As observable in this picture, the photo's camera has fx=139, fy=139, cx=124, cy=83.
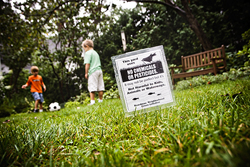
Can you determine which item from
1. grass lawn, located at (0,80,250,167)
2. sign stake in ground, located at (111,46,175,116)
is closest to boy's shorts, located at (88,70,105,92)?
sign stake in ground, located at (111,46,175,116)

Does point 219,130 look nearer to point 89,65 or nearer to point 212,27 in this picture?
point 89,65

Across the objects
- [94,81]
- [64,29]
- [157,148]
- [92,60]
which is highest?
[64,29]

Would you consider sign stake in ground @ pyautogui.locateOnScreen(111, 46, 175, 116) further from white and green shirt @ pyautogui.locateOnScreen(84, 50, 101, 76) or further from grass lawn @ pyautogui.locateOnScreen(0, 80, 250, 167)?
white and green shirt @ pyautogui.locateOnScreen(84, 50, 101, 76)

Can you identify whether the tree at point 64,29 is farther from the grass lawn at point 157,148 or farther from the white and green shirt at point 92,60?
the grass lawn at point 157,148

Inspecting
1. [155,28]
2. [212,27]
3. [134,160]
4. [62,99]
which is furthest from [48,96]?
[212,27]

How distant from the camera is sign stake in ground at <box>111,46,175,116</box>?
162cm

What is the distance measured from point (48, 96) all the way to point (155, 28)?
30.4 ft

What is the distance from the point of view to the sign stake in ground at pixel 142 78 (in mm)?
1624

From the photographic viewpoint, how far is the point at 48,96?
1065cm

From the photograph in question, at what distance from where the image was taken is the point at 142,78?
5.33ft

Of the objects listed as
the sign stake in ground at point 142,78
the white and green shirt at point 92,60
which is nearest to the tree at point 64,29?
the white and green shirt at point 92,60

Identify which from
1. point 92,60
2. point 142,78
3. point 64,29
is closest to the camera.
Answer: point 142,78

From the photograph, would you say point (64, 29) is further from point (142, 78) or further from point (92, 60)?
point (142, 78)

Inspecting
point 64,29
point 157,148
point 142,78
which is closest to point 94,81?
point 142,78
